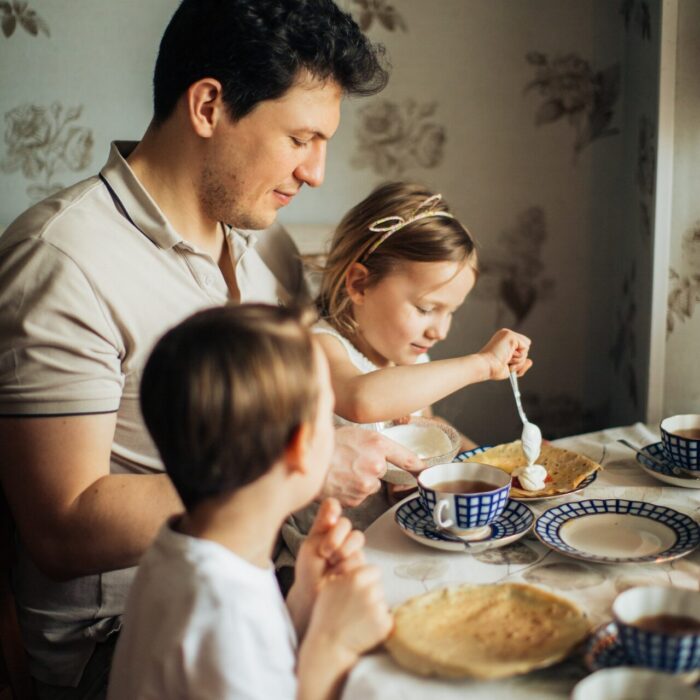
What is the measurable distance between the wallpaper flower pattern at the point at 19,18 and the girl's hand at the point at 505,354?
56.8 inches

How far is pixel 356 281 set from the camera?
1.74 metres

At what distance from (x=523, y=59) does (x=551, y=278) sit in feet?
2.20

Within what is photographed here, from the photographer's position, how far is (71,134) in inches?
83.8

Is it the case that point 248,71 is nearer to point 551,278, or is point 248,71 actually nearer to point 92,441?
point 92,441

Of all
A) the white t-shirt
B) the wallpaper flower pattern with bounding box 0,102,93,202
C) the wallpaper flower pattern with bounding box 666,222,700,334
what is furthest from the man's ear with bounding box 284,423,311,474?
the wallpaper flower pattern with bounding box 0,102,93,202

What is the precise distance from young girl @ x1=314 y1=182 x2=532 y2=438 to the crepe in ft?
2.02

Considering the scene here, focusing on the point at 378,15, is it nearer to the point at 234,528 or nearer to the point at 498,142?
the point at 498,142

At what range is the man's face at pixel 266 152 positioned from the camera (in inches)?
55.2

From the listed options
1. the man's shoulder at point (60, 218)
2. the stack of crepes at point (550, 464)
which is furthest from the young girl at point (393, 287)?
the man's shoulder at point (60, 218)

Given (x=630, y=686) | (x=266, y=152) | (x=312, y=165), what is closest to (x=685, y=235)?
(x=312, y=165)

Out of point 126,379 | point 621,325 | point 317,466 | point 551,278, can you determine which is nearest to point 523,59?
point 551,278

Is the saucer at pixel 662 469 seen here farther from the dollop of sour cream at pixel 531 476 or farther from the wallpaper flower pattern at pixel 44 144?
the wallpaper flower pattern at pixel 44 144

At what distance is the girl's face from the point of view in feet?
5.42

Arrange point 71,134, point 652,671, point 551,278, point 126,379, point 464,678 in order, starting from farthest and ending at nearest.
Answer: point 551,278 → point 71,134 → point 126,379 → point 464,678 → point 652,671
